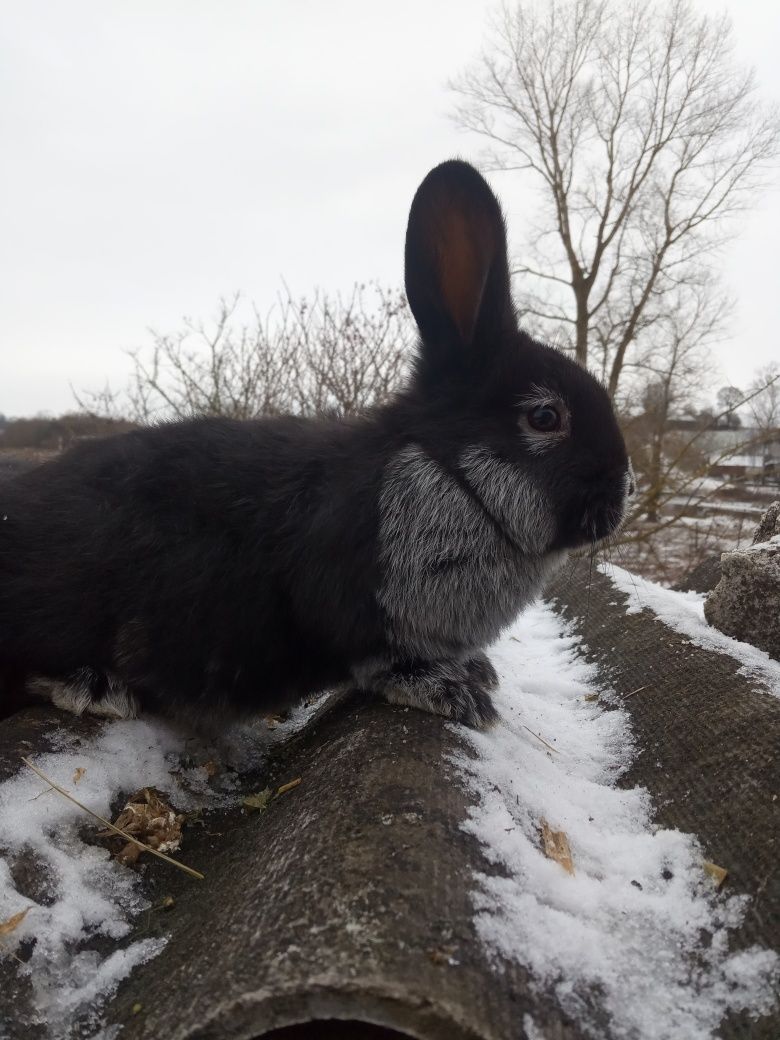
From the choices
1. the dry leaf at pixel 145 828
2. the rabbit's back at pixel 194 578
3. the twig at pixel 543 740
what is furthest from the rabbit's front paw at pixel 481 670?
the dry leaf at pixel 145 828

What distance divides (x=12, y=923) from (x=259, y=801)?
0.73m

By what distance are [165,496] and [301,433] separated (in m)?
0.55

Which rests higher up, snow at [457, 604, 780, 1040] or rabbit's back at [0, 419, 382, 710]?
rabbit's back at [0, 419, 382, 710]

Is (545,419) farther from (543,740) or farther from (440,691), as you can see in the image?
(543,740)

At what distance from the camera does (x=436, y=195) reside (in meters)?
2.20

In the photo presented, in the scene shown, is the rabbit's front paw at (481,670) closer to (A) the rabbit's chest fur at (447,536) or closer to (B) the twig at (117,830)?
(A) the rabbit's chest fur at (447,536)

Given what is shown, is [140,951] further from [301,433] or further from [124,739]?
[301,433]

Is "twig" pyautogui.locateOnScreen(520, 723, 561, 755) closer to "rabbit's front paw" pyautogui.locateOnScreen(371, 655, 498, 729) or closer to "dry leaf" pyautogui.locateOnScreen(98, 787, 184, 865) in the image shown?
"rabbit's front paw" pyautogui.locateOnScreen(371, 655, 498, 729)

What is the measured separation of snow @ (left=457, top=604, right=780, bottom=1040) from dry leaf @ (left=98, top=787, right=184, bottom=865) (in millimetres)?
845

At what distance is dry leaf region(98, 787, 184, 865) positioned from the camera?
1.88 metres

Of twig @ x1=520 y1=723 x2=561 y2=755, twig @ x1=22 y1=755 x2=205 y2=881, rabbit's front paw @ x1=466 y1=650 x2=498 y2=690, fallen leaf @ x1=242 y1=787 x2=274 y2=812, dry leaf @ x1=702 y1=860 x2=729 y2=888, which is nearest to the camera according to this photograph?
dry leaf @ x1=702 y1=860 x2=729 y2=888

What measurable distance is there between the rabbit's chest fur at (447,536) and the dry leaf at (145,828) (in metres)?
0.85

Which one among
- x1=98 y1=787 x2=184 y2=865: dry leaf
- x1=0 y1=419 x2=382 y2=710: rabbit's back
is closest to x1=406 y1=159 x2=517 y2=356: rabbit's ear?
x1=0 y1=419 x2=382 y2=710: rabbit's back

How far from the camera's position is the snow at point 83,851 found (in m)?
1.50
